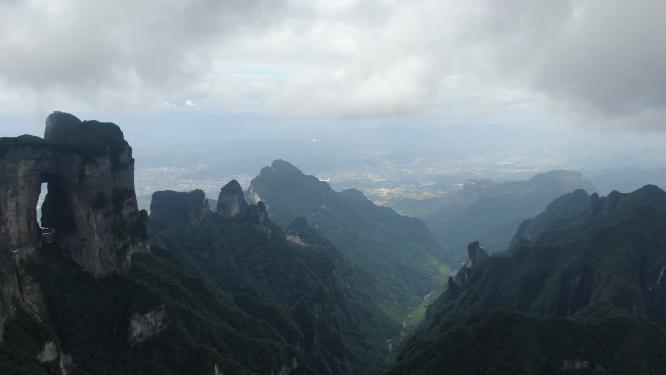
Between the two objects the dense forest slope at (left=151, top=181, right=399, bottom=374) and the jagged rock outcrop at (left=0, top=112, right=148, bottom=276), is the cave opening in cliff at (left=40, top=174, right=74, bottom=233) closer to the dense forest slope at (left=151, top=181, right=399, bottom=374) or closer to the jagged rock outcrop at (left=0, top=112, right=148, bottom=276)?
the jagged rock outcrop at (left=0, top=112, right=148, bottom=276)

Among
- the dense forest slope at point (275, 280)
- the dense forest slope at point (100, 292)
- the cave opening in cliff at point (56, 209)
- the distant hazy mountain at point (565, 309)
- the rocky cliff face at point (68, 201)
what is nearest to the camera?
the dense forest slope at point (100, 292)

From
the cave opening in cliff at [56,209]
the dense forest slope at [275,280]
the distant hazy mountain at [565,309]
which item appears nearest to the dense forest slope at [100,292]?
the cave opening in cliff at [56,209]

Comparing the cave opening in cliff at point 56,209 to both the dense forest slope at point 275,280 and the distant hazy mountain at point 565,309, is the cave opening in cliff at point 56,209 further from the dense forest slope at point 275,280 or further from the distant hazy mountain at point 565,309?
the distant hazy mountain at point 565,309

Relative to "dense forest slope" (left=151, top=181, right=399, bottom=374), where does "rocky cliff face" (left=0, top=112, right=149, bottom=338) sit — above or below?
above

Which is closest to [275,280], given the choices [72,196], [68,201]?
[68,201]

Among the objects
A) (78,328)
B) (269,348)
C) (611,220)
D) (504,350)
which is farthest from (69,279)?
(611,220)

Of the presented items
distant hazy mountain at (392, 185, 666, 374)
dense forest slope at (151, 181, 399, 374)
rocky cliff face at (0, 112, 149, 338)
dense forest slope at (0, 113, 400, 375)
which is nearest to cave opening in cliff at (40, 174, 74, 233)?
rocky cliff face at (0, 112, 149, 338)
